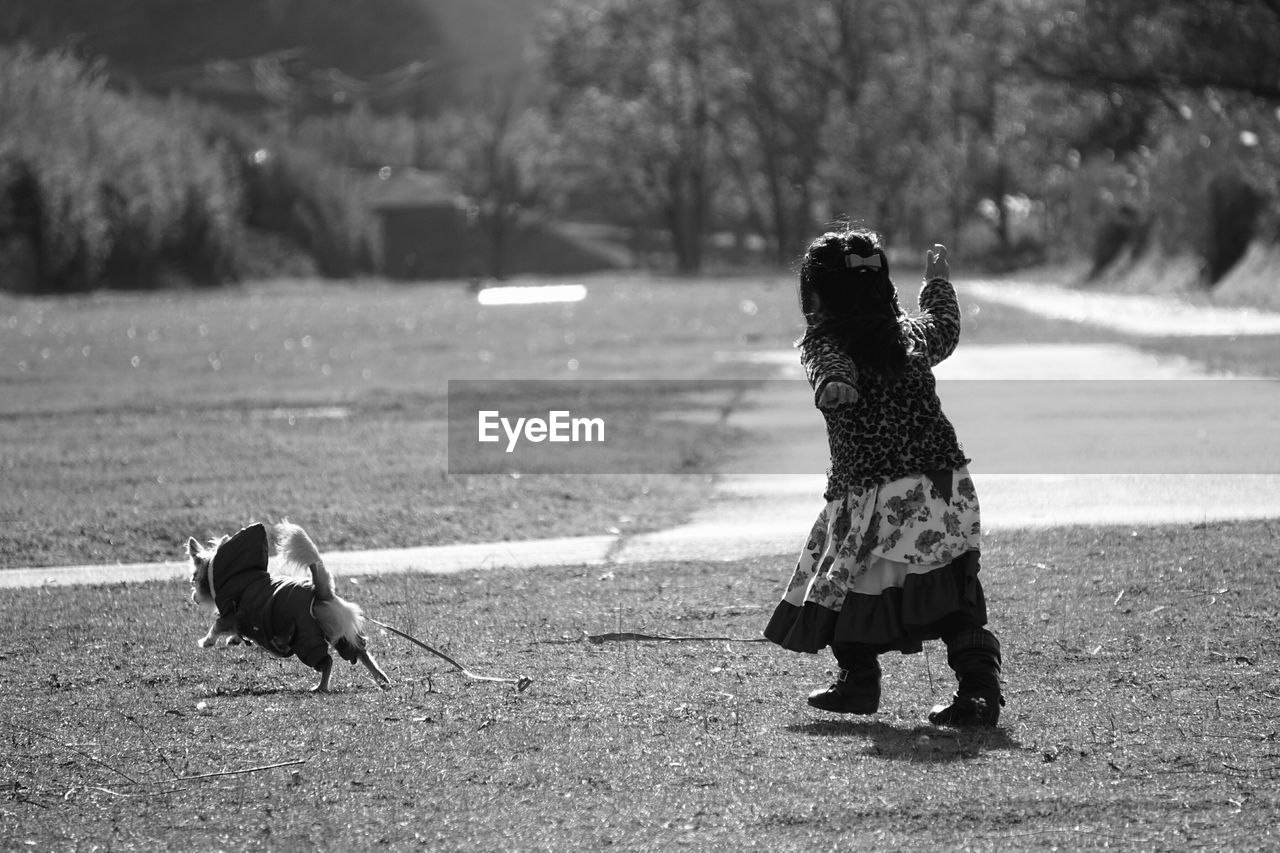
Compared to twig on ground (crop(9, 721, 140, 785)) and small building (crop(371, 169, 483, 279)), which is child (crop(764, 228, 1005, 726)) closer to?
twig on ground (crop(9, 721, 140, 785))

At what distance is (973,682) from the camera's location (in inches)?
204

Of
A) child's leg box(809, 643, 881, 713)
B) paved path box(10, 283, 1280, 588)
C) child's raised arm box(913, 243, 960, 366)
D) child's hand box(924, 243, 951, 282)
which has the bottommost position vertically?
paved path box(10, 283, 1280, 588)

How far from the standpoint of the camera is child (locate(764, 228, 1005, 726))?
5.29 metres

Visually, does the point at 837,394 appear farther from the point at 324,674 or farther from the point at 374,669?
the point at 324,674

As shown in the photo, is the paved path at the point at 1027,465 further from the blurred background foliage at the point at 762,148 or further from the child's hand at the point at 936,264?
the blurred background foliage at the point at 762,148

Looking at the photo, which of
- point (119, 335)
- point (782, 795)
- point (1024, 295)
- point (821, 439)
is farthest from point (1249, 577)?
point (1024, 295)

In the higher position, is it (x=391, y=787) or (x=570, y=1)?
(x=570, y=1)

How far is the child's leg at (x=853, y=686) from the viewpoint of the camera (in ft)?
17.4

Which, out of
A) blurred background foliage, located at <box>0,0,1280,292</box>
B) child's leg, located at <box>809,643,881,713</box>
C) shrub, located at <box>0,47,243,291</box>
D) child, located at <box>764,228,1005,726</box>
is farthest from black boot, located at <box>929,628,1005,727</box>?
shrub, located at <box>0,47,243,291</box>

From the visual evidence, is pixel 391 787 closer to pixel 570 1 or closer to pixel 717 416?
pixel 717 416

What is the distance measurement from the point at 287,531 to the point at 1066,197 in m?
38.2

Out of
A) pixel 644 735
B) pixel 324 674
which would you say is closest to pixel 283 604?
pixel 324 674

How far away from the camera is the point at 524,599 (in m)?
7.47

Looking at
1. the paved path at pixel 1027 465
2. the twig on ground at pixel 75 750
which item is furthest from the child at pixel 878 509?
the paved path at pixel 1027 465
